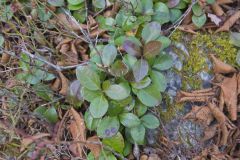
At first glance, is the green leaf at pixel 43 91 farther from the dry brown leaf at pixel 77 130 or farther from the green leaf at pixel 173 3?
the green leaf at pixel 173 3

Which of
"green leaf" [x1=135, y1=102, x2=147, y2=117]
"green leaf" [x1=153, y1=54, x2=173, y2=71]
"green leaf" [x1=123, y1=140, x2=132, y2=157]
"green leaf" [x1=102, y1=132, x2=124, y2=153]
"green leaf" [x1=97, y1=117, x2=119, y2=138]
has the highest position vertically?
"green leaf" [x1=153, y1=54, x2=173, y2=71]

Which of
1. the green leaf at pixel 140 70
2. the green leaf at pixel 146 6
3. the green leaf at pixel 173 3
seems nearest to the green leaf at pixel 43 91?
the green leaf at pixel 140 70

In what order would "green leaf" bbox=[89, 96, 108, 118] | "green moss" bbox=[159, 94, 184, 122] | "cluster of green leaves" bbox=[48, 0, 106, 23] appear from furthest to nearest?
"cluster of green leaves" bbox=[48, 0, 106, 23] → "green moss" bbox=[159, 94, 184, 122] → "green leaf" bbox=[89, 96, 108, 118]

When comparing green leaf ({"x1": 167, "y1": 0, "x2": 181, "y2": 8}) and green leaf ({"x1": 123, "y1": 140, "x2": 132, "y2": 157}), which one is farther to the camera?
green leaf ({"x1": 167, "y1": 0, "x2": 181, "y2": 8})

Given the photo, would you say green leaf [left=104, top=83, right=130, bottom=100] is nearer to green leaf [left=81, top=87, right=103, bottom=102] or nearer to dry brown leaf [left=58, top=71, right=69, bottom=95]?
green leaf [left=81, top=87, right=103, bottom=102]

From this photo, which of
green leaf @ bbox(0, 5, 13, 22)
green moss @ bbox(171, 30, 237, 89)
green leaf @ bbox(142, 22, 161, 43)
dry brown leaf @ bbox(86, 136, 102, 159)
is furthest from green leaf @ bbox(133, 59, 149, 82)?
green leaf @ bbox(0, 5, 13, 22)

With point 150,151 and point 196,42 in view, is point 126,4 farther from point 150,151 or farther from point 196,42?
point 150,151
